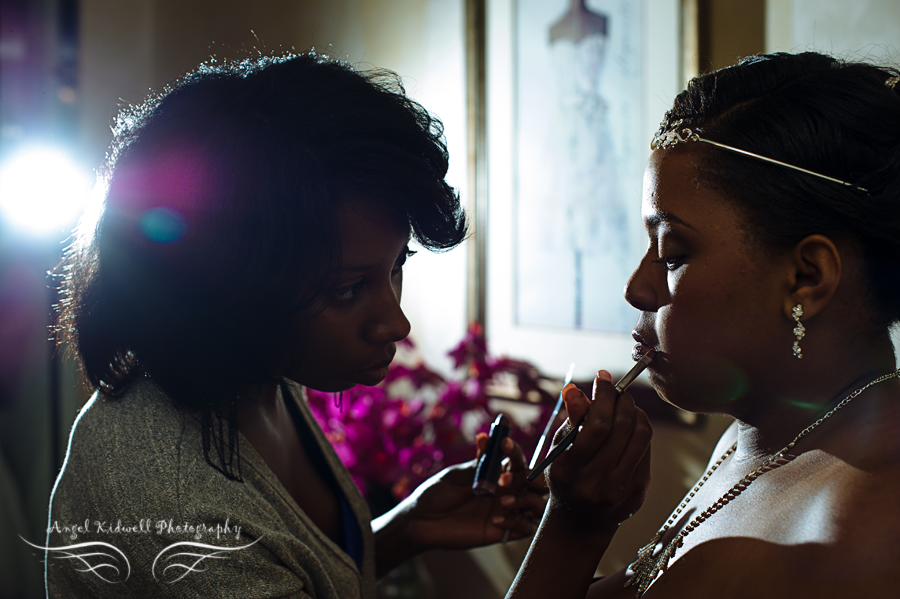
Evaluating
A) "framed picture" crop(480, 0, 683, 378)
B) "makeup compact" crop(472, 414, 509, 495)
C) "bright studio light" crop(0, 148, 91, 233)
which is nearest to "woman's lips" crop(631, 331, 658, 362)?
"makeup compact" crop(472, 414, 509, 495)

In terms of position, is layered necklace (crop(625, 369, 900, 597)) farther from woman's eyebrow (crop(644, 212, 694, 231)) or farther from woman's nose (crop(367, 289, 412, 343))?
woman's nose (crop(367, 289, 412, 343))

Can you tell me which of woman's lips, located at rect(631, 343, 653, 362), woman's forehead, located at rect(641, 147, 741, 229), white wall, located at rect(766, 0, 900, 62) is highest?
white wall, located at rect(766, 0, 900, 62)

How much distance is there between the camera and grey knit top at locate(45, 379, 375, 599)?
587 millimetres

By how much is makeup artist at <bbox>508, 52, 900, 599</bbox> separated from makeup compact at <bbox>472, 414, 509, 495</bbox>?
148 mm

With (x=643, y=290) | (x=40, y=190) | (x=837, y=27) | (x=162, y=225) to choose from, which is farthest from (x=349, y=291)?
(x=40, y=190)

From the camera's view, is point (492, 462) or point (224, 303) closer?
point (224, 303)

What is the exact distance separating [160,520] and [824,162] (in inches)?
27.2

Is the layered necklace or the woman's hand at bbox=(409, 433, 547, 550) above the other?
the layered necklace

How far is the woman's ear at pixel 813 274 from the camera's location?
51cm

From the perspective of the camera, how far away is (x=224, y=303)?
63 cm

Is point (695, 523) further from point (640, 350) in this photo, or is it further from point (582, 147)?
point (582, 147)

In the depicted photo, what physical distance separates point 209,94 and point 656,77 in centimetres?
86

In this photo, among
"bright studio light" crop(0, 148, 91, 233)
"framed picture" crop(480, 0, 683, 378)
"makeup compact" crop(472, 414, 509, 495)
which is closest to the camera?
"makeup compact" crop(472, 414, 509, 495)

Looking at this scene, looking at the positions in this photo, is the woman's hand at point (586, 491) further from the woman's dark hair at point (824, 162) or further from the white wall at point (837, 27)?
the white wall at point (837, 27)
